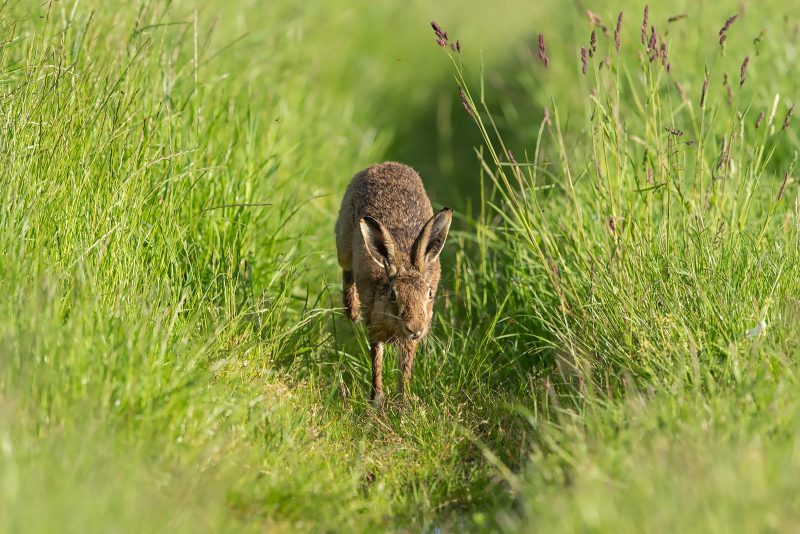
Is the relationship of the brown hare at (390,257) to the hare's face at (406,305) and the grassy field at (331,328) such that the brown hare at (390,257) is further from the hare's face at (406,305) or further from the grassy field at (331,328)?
the grassy field at (331,328)

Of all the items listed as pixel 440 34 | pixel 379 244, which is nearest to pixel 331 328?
pixel 379 244

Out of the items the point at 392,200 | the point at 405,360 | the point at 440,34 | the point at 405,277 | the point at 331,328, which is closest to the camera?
the point at 440,34

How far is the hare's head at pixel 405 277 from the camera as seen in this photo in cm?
509

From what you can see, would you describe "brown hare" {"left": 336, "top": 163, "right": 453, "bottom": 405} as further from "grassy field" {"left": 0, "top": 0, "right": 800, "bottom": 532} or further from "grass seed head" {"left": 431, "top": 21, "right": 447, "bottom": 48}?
"grass seed head" {"left": 431, "top": 21, "right": 447, "bottom": 48}

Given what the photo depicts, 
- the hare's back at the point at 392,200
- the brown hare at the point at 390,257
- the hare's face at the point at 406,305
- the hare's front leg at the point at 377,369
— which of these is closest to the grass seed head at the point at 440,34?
the brown hare at the point at 390,257

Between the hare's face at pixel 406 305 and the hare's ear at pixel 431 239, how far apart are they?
82mm

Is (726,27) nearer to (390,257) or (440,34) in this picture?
(440,34)

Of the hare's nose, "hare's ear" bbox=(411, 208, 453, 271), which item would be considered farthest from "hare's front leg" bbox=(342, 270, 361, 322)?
the hare's nose

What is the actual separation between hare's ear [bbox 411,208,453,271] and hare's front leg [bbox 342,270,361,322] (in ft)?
2.71

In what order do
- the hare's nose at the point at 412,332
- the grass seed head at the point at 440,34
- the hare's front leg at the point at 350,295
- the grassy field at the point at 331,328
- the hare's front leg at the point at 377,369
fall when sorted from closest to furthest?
the grassy field at the point at 331,328
the grass seed head at the point at 440,34
the hare's nose at the point at 412,332
the hare's front leg at the point at 377,369
the hare's front leg at the point at 350,295

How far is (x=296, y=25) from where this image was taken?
8.22 m

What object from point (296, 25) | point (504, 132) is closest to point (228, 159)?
point (296, 25)

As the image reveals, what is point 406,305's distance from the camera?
5.10m

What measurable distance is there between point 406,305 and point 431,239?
17.4 inches
